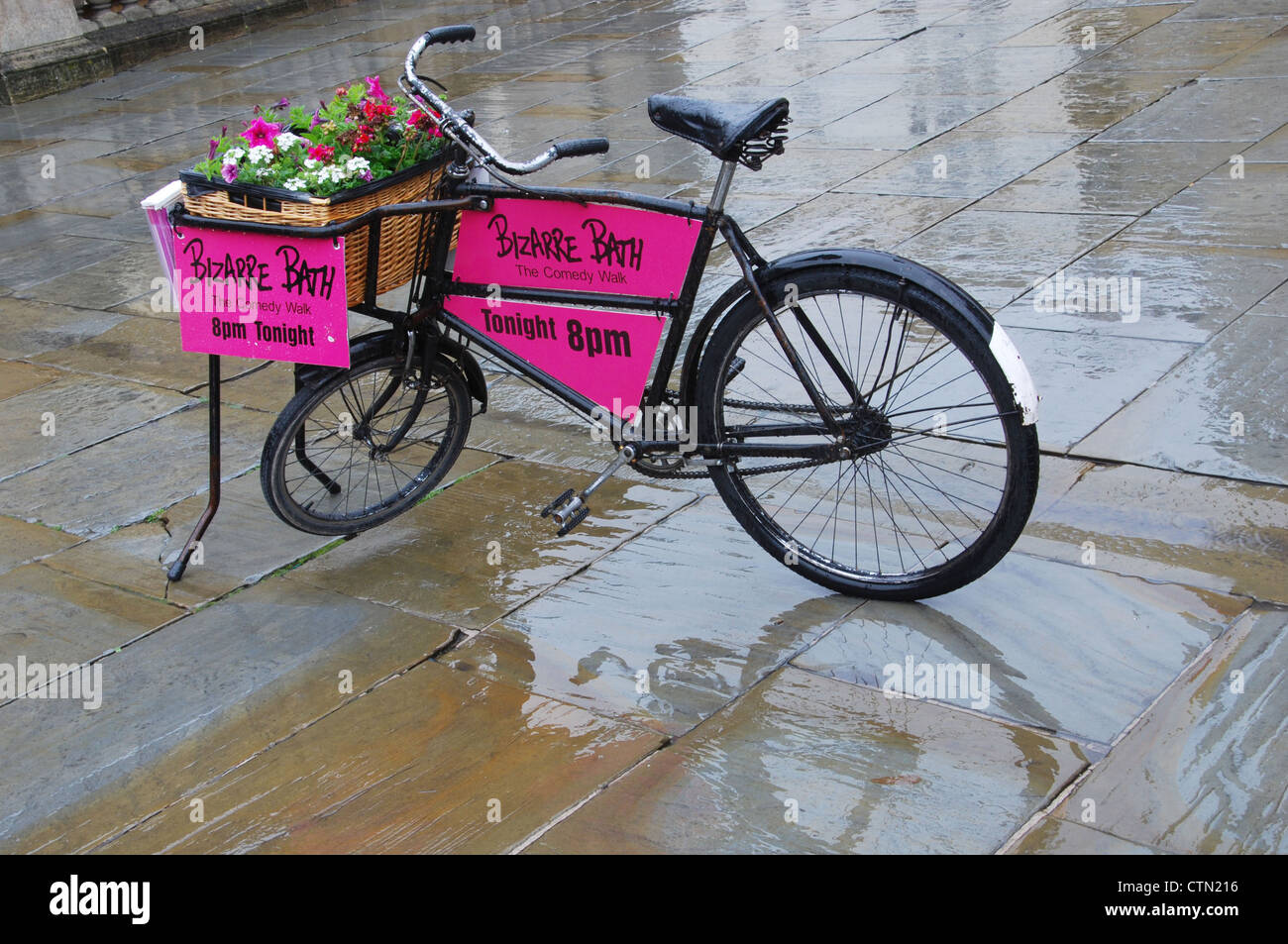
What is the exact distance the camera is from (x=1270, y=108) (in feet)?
23.3

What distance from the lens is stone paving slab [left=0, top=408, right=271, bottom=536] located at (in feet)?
15.6

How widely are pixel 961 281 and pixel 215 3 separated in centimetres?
1089

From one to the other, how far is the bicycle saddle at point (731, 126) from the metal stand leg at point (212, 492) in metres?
1.68

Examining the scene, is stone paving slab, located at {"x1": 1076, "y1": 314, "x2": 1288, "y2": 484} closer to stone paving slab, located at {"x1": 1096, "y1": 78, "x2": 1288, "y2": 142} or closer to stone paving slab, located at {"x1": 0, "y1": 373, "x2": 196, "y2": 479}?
stone paving slab, located at {"x1": 1096, "y1": 78, "x2": 1288, "y2": 142}

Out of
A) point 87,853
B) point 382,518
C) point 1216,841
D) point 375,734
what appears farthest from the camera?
point 382,518

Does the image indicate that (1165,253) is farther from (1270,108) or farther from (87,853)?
(87,853)

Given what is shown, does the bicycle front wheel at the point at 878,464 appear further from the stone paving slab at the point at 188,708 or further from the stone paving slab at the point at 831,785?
the stone paving slab at the point at 188,708

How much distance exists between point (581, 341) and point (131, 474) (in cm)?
213

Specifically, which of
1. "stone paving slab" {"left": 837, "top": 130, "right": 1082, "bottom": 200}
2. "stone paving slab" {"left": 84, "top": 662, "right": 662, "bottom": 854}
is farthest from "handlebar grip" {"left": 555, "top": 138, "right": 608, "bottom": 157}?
"stone paving slab" {"left": 837, "top": 130, "right": 1082, "bottom": 200}

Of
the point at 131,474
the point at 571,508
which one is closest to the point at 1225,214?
the point at 571,508

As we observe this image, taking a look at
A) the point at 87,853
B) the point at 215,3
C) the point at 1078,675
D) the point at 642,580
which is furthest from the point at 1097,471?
the point at 215,3

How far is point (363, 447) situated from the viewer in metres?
4.62

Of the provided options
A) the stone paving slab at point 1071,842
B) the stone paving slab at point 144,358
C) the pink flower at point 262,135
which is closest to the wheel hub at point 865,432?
the stone paving slab at point 1071,842

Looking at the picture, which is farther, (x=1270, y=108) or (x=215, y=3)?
(x=215, y=3)
